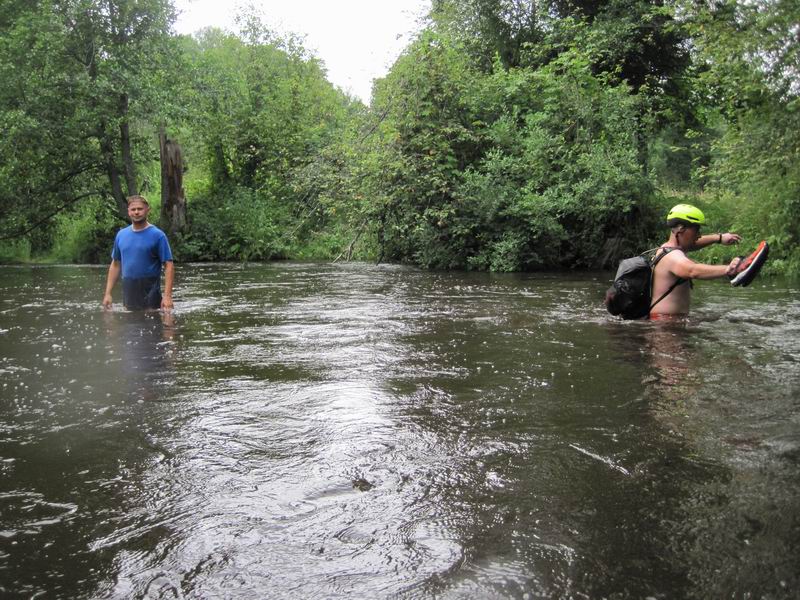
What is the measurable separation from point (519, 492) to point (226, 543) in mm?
1360

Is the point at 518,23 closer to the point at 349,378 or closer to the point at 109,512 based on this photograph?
the point at 349,378

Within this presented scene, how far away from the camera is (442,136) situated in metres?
18.4

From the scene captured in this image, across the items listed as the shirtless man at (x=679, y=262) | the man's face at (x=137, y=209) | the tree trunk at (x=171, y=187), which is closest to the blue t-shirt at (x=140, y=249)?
the man's face at (x=137, y=209)

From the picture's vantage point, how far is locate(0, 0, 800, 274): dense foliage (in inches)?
656

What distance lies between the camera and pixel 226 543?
2754 millimetres

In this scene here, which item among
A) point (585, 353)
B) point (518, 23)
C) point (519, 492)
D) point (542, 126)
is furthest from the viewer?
point (518, 23)

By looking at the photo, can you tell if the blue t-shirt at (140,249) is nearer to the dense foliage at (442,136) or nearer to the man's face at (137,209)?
the man's face at (137,209)

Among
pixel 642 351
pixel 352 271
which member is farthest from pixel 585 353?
pixel 352 271

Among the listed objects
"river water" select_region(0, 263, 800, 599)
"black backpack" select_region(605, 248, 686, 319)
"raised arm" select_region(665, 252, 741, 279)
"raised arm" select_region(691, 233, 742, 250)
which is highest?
"raised arm" select_region(691, 233, 742, 250)

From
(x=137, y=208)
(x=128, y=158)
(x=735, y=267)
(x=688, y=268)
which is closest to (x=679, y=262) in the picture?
(x=688, y=268)

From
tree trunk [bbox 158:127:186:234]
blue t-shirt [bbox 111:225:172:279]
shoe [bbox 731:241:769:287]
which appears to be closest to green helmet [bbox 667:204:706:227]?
shoe [bbox 731:241:769:287]

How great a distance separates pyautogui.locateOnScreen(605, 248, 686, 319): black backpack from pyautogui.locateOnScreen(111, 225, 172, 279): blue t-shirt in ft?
18.6

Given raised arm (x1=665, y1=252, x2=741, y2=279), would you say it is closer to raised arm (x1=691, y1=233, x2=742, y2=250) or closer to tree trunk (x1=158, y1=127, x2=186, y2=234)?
raised arm (x1=691, y1=233, x2=742, y2=250)

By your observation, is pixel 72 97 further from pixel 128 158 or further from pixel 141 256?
pixel 141 256
